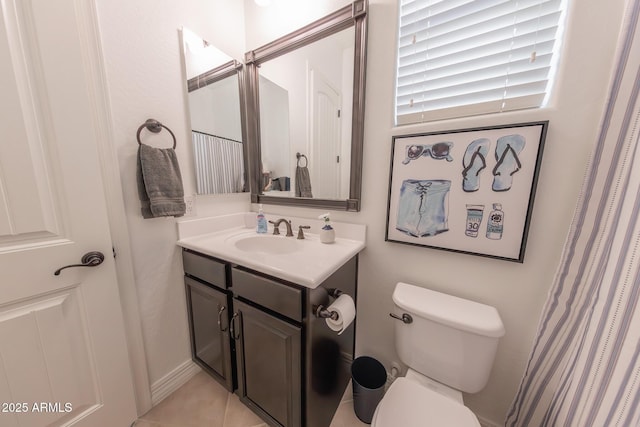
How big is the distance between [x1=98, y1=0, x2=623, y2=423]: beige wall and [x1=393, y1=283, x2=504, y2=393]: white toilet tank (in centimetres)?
13

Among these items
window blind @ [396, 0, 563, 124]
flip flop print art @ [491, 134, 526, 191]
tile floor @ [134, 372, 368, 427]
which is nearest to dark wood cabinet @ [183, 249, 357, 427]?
tile floor @ [134, 372, 368, 427]

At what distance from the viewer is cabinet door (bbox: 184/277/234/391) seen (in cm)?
113

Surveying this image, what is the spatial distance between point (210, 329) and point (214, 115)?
4.14ft

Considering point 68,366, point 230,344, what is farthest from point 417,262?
point 68,366

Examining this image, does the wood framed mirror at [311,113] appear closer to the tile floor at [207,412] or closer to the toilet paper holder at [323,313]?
the toilet paper holder at [323,313]

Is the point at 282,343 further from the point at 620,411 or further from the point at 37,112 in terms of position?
the point at 37,112

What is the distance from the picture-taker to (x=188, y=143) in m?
1.24

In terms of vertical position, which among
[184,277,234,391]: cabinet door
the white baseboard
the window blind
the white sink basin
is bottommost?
the white baseboard

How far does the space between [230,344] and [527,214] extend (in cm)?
148

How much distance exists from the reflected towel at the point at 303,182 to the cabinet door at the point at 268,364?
725 mm

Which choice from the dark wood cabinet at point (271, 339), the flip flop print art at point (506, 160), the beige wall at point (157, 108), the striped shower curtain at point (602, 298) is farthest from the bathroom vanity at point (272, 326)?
the striped shower curtain at point (602, 298)

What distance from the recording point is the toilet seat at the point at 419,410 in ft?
2.50

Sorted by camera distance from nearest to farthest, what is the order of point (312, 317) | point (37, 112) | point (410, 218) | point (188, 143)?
point (37, 112) < point (312, 317) < point (410, 218) < point (188, 143)

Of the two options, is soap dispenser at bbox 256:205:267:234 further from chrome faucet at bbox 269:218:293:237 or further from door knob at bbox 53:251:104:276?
door knob at bbox 53:251:104:276
